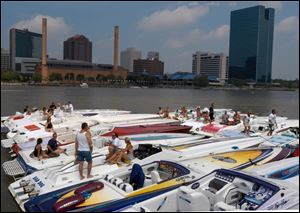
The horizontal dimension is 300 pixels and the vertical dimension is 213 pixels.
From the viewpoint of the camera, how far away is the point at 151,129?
16031mm

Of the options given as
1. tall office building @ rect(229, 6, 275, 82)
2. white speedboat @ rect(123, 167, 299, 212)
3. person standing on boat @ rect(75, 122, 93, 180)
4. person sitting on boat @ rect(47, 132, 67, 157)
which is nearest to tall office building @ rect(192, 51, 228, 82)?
person sitting on boat @ rect(47, 132, 67, 157)

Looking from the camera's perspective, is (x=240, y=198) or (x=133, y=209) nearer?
(x=133, y=209)

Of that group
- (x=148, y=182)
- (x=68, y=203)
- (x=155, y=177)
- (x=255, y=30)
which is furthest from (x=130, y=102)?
(x=68, y=203)

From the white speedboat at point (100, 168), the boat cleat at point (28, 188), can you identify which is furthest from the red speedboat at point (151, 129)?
the boat cleat at point (28, 188)

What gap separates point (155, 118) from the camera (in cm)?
2020

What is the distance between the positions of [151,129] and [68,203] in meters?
9.93

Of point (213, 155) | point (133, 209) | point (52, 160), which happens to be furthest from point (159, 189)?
point (52, 160)

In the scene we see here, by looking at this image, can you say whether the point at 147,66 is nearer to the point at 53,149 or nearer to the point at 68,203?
the point at 53,149

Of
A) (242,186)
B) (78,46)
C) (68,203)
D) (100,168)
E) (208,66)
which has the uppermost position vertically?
(208,66)

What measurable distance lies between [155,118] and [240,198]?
44.9 ft

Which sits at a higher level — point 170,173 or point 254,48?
point 254,48

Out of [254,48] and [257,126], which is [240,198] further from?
[257,126]

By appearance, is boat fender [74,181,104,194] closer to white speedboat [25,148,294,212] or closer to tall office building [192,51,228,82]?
white speedboat [25,148,294,212]

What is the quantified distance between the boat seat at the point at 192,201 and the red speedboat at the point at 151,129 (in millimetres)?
9085
